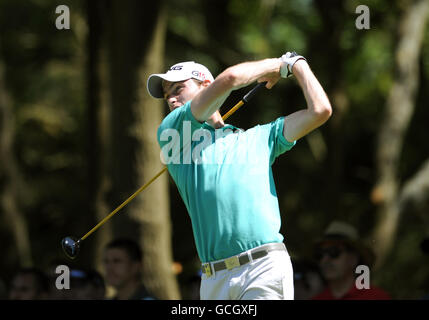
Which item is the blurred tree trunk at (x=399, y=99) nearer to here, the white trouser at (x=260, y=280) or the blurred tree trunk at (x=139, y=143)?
the blurred tree trunk at (x=139, y=143)

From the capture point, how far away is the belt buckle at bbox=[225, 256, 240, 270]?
14.1 ft

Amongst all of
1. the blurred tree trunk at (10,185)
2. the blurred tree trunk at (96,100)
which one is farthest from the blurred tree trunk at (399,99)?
the blurred tree trunk at (10,185)

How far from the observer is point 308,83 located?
171 inches

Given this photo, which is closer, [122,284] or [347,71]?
[122,284]

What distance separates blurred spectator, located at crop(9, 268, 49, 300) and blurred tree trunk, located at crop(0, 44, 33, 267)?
699 centimetres

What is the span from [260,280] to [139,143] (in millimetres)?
4351

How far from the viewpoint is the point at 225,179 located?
433 centimetres

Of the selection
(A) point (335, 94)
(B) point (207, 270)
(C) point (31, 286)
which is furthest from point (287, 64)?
(A) point (335, 94)

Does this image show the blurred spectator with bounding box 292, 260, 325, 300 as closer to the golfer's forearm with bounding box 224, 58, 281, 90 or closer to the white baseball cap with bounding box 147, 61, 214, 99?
the white baseball cap with bounding box 147, 61, 214, 99

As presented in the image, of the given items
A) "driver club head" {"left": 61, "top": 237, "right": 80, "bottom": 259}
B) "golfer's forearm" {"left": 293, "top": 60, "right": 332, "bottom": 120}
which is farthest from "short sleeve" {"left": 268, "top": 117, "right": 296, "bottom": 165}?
"driver club head" {"left": 61, "top": 237, "right": 80, "bottom": 259}

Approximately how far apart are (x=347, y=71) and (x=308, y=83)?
9.98 meters

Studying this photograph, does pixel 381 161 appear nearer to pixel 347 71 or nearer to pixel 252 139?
pixel 347 71
